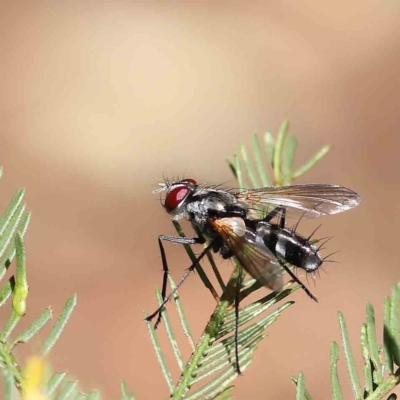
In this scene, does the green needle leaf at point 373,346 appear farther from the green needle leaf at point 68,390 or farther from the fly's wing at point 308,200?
the fly's wing at point 308,200

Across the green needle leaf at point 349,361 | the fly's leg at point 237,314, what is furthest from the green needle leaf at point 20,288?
the green needle leaf at point 349,361

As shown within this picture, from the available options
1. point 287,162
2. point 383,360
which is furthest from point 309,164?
point 383,360

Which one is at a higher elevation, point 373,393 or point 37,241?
point 37,241

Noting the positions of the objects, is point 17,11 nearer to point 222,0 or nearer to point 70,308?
point 222,0

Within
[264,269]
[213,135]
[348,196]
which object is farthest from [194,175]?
[264,269]

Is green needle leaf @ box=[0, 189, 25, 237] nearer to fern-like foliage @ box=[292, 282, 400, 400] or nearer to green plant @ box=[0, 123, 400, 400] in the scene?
green plant @ box=[0, 123, 400, 400]

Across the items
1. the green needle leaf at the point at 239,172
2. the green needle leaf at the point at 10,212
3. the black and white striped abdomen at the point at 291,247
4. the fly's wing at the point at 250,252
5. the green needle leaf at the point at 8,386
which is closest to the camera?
the green needle leaf at the point at 8,386
